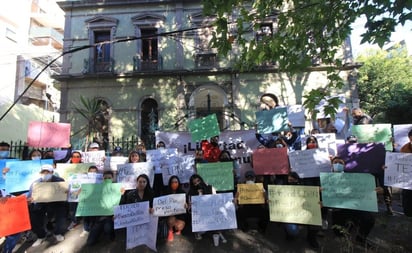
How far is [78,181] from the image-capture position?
550 cm

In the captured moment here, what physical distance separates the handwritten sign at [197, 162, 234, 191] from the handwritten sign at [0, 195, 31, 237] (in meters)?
3.12

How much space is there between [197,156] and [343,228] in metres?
3.32

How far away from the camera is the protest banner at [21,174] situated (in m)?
5.41

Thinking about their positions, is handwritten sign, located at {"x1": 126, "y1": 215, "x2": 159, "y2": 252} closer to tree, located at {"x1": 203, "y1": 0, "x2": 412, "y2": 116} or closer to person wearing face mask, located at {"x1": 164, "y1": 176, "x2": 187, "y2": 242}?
person wearing face mask, located at {"x1": 164, "y1": 176, "x2": 187, "y2": 242}

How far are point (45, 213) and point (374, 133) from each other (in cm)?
740

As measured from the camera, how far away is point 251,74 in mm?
15469

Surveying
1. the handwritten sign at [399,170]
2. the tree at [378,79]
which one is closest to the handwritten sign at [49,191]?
the handwritten sign at [399,170]

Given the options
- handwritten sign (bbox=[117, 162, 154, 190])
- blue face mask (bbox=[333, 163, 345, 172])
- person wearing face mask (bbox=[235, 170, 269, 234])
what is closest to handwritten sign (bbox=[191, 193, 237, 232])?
person wearing face mask (bbox=[235, 170, 269, 234])

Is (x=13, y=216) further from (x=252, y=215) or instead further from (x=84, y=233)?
(x=252, y=215)

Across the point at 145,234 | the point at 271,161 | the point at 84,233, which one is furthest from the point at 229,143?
the point at 84,233

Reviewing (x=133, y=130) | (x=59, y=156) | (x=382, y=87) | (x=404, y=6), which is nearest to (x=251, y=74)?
(x=133, y=130)

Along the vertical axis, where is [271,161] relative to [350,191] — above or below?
above

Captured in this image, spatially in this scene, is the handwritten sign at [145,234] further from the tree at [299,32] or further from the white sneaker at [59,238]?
the tree at [299,32]

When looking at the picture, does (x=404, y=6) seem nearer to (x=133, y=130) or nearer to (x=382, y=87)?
(x=133, y=130)
